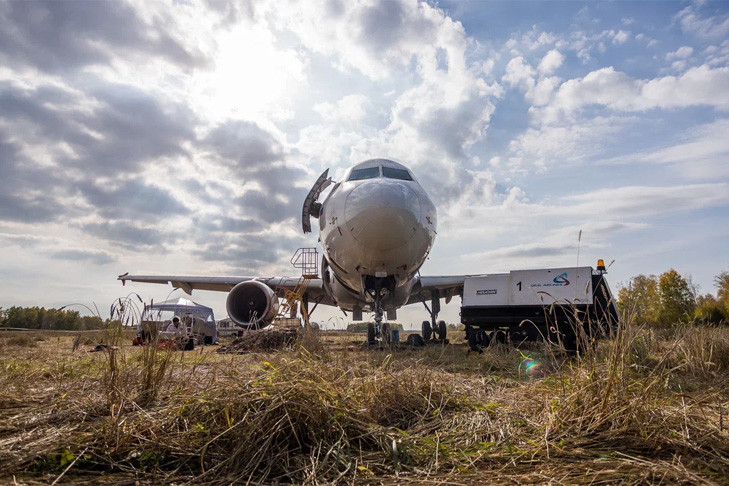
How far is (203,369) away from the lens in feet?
10.3

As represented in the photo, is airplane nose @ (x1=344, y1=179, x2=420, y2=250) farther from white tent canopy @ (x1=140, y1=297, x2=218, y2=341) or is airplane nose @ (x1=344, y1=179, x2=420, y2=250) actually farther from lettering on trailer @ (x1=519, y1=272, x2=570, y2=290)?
white tent canopy @ (x1=140, y1=297, x2=218, y2=341)

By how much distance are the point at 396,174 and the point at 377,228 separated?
2.62 meters

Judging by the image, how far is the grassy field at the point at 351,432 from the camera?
5.34ft

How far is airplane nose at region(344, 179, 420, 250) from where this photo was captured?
8211 millimetres

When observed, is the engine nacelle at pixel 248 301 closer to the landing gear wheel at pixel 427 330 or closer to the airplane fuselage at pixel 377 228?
the airplane fuselage at pixel 377 228

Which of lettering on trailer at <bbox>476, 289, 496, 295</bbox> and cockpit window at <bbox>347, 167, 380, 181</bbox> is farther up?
cockpit window at <bbox>347, 167, 380, 181</bbox>

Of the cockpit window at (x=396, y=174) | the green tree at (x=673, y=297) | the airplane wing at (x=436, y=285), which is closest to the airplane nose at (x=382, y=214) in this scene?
the cockpit window at (x=396, y=174)

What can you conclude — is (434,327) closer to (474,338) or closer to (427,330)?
(427,330)

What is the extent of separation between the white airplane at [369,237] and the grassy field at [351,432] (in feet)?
16.8

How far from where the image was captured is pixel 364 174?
1030cm

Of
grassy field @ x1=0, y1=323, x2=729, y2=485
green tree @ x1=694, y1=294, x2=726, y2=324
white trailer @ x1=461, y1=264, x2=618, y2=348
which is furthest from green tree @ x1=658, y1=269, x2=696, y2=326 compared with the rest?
grassy field @ x1=0, y1=323, x2=729, y2=485

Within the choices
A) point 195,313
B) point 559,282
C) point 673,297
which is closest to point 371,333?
point 559,282

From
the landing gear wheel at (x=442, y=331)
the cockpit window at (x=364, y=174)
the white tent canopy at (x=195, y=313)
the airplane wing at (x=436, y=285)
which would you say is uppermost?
the cockpit window at (x=364, y=174)

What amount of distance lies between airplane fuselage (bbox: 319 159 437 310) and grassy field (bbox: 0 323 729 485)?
5828mm
